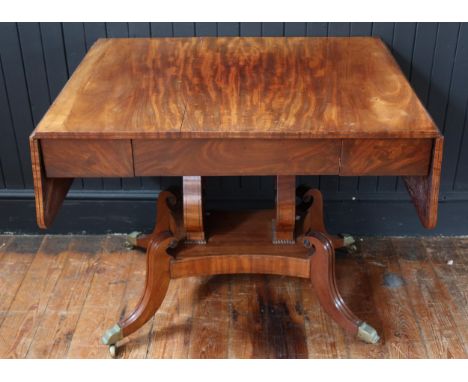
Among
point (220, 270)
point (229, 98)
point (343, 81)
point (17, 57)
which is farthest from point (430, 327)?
point (17, 57)

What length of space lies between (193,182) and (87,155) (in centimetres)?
47

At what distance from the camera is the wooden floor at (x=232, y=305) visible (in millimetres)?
2123

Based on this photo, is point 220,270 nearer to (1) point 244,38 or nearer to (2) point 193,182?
(2) point 193,182

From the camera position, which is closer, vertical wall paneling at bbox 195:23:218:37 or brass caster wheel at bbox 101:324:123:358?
brass caster wheel at bbox 101:324:123:358

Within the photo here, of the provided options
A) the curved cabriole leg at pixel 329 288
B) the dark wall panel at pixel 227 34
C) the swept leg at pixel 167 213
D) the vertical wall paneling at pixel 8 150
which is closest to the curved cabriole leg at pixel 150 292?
the swept leg at pixel 167 213

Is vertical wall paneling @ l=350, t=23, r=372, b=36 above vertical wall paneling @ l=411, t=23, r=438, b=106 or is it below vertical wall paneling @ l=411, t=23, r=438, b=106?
above

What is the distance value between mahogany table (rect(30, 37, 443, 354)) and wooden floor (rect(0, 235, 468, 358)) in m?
0.13

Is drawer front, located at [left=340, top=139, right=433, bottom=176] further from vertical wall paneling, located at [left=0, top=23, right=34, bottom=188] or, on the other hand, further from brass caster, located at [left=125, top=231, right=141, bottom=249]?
vertical wall paneling, located at [left=0, top=23, right=34, bottom=188]

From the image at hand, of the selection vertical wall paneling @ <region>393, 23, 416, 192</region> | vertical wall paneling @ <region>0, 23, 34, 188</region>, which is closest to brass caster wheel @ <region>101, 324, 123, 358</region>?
vertical wall paneling @ <region>0, 23, 34, 188</region>

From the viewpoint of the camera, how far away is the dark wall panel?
2371mm

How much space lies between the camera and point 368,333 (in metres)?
2.10

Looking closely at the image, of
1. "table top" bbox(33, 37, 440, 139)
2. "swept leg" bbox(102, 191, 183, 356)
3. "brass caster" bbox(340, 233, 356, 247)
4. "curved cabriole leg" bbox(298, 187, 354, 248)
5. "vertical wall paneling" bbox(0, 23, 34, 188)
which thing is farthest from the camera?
"brass caster" bbox(340, 233, 356, 247)

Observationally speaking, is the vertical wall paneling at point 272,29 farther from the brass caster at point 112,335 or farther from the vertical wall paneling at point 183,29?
the brass caster at point 112,335

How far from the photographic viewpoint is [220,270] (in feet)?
6.98
